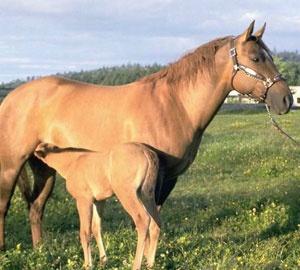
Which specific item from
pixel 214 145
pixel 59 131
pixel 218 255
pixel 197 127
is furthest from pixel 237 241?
pixel 214 145

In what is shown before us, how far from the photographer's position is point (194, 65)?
639cm

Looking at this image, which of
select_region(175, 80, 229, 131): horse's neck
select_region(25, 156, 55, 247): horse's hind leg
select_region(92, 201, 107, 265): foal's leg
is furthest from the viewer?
select_region(25, 156, 55, 247): horse's hind leg

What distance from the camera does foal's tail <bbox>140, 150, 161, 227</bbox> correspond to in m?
5.47

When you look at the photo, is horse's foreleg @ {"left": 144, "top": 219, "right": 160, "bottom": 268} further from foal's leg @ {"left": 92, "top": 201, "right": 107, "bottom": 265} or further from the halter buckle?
the halter buckle

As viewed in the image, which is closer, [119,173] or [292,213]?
[119,173]

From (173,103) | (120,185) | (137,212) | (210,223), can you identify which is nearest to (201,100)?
(173,103)

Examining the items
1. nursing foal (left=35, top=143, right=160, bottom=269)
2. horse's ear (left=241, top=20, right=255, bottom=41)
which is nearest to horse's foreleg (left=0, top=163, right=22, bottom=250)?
nursing foal (left=35, top=143, right=160, bottom=269)

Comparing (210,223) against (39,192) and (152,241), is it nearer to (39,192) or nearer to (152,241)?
(39,192)

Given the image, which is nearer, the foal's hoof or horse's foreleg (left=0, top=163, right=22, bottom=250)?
the foal's hoof

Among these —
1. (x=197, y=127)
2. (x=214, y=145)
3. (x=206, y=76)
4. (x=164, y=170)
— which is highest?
(x=206, y=76)

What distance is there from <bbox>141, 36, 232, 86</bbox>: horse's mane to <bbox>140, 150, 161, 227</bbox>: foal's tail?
3.84 ft

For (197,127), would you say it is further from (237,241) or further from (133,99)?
(237,241)

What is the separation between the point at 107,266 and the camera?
5.87 meters

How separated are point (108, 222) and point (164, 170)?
3122mm
